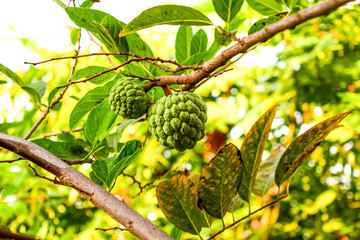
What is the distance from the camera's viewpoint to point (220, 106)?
251 cm

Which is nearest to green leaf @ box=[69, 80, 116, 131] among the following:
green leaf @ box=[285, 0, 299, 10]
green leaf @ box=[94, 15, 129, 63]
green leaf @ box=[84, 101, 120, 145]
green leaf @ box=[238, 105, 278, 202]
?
green leaf @ box=[84, 101, 120, 145]

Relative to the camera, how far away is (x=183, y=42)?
120 centimetres

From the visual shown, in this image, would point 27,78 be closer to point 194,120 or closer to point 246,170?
point 194,120

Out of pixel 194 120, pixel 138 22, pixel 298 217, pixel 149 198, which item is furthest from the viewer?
pixel 298 217

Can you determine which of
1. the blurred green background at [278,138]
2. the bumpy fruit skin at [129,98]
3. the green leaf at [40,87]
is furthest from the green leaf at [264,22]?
the blurred green background at [278,138]

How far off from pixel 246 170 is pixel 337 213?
2.28 meters

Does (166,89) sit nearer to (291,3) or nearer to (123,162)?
(123,162)

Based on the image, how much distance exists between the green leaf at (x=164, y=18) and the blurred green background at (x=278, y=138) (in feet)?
4.61

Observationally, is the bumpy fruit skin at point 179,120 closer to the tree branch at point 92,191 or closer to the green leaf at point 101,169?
the green leaf at point 101,169

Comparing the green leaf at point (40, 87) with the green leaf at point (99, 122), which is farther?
the green leaf at point (40, 87)

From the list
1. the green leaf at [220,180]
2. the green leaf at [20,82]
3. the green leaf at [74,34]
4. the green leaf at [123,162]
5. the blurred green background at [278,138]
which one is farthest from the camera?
the blurred green background at [278,138]

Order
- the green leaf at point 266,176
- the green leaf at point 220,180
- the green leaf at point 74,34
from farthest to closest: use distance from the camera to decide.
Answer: the green leaf at point 74,34, the green leaf at point 266,176, the green leaf at point 220,180

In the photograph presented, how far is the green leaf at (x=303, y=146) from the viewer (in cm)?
76

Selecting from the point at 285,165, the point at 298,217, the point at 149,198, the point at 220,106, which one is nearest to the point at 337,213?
the point at 298,217
